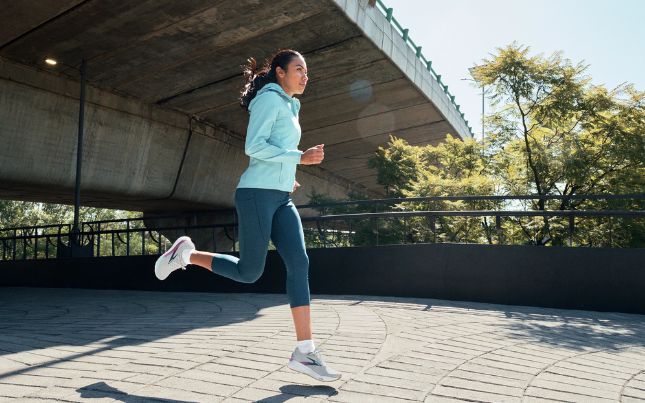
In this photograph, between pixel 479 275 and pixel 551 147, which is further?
pixel 551 147

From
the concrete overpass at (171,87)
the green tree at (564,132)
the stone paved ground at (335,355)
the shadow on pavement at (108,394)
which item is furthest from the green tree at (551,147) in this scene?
the shadow on pavement at (108,394)

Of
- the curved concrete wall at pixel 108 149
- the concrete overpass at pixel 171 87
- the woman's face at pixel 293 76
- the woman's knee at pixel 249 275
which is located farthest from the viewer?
the curved concrete wall at pixel 108 149

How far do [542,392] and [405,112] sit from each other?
1781 centimetres

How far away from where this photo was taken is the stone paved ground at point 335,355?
3.04 m

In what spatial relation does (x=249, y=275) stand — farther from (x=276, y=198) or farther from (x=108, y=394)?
(x=108, y=394)

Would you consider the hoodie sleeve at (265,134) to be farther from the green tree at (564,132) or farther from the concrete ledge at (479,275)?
the green tree at (564,132)

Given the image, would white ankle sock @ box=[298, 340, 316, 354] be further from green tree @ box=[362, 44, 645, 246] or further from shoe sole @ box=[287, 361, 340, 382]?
green tree @ box=[362, 44, 645, 246]

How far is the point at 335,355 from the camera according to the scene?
394 cm

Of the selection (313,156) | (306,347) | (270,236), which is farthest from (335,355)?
(313,156)

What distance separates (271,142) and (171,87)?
1367 cm

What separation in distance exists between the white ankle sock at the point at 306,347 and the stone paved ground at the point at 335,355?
0.19 meters

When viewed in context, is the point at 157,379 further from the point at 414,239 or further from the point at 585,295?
the point at 414,239

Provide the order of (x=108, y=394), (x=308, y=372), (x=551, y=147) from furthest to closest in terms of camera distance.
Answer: (x=551, y=147) → (x=308, y=372) → (x=108, y=394)

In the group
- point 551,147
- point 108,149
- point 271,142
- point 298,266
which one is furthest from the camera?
point 108,149
